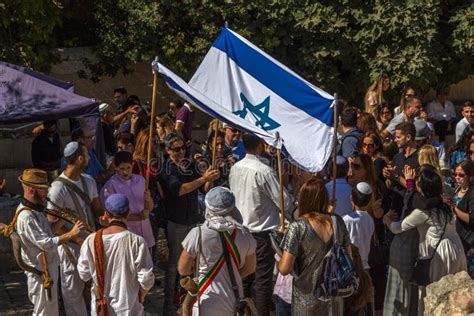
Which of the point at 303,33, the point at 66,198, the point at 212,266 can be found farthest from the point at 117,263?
the point at 303,33

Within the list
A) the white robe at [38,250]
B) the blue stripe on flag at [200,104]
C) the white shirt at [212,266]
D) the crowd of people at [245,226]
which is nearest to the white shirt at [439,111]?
the crowd of people at [245,226]

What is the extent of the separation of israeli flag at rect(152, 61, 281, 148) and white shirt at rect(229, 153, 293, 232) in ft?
2.17

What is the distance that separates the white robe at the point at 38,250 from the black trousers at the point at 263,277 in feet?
6.06

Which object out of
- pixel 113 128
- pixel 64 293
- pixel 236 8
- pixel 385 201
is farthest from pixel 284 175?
pixel 236 8

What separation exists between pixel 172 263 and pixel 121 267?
248 cm

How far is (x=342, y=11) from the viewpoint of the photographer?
57.2 ft

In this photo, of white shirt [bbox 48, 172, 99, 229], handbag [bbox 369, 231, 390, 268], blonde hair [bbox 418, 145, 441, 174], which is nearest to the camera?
white shirt [bbox 48, 172, 99, 229]

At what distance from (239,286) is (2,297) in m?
4.13

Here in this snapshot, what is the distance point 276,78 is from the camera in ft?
34.7

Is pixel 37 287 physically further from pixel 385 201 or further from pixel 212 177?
pixel 385 201

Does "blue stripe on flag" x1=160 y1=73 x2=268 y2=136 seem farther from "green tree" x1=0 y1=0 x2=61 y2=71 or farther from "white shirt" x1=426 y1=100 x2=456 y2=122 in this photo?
"white shirt" x1=426 y1=100 x2=456 y2=122

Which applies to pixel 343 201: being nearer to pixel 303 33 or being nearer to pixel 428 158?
pixel 428 158

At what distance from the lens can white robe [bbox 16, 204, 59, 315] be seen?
9320mm

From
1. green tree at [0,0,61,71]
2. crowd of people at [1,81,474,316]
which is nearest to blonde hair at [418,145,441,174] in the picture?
crowd of people at [1,81,474,316]
